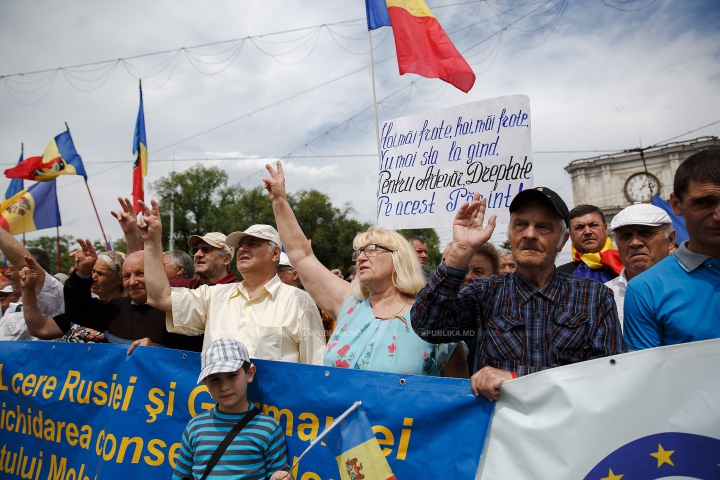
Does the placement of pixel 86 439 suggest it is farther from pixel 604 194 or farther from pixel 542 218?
pixel 604 194

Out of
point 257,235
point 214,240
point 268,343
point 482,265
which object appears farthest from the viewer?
point 214,240

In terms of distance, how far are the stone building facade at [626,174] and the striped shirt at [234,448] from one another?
4477 centimetres

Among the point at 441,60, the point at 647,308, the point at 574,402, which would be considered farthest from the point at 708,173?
the point at 441,60

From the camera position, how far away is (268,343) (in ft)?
10.0

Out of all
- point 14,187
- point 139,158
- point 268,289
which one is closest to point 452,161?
point 268,289

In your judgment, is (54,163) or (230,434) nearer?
(230,434)

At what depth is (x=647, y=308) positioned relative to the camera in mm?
1939

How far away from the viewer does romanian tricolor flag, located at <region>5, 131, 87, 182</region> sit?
28.0 feet

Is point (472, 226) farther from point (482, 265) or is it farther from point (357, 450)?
point (482, 265)

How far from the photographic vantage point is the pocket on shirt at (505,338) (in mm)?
1956

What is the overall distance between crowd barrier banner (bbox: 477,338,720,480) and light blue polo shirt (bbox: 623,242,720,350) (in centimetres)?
19

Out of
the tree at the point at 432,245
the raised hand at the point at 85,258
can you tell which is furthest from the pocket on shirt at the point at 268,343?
the tree at the point at 432,245

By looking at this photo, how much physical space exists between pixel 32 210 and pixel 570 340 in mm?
9209

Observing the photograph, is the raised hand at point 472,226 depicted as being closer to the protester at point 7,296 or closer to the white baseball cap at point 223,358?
the white baseball cap at point 223,358
